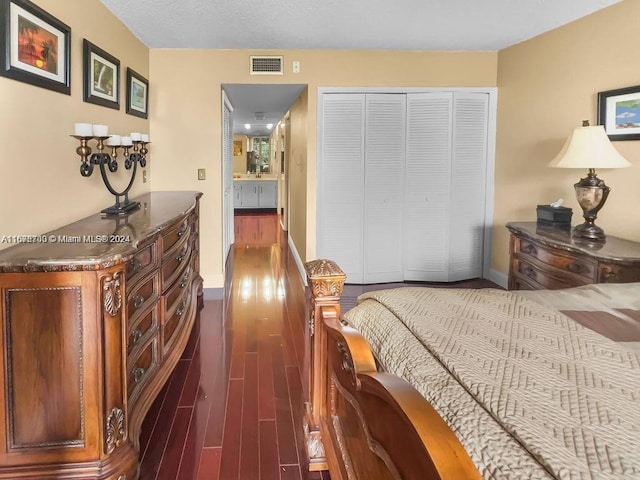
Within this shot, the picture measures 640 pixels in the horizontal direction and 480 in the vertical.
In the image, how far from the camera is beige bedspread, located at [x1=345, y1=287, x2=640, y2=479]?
0.77 meters

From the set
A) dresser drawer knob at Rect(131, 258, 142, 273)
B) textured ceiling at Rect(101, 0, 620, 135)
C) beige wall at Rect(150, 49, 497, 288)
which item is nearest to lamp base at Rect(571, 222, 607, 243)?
textured ceiling at Rect(101, 0, 620, 135)

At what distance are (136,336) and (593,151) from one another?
288cm

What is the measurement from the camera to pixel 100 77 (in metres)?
3.14

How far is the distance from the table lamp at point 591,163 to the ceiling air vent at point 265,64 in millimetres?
2680

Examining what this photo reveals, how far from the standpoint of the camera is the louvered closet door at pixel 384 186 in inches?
194

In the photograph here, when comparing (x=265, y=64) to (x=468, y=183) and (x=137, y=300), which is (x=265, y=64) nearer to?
(x=468, y=183)

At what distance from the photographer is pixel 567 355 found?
3.79 ft

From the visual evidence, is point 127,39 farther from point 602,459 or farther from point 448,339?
point 602,459

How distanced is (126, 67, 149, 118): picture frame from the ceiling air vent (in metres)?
0.97

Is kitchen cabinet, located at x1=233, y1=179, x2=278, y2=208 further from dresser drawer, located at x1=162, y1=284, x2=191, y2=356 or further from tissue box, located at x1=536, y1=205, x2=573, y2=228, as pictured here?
tissue box, located at x1=536, y1=205, x2=573, y2=228

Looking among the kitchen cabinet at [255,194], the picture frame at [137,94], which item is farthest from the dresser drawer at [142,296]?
the kitchen cabinet at [255,194]

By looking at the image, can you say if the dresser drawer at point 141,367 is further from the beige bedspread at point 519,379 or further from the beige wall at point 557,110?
the beige wall at point 557,110

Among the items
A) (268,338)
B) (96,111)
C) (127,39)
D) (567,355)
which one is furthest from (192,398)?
(127,39)

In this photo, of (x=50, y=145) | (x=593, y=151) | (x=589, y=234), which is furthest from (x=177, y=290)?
(x=593, y=151)
